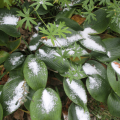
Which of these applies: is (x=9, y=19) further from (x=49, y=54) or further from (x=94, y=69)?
(x=94, y=69)

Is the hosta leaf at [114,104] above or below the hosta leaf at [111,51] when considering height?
below

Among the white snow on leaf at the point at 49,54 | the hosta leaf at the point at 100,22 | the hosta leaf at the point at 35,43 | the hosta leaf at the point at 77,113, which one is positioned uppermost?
the hosta leaf at the point at 100,22

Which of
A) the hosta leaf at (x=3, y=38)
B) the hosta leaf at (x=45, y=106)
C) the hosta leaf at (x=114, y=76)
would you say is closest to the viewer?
the hosta leaf at (x=45, y=106)

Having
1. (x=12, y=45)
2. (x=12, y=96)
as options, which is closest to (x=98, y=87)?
(x=12, y=96)

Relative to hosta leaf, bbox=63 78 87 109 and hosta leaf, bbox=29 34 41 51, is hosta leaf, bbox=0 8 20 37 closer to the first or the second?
hosta leaf, bbox=29 34 41 51

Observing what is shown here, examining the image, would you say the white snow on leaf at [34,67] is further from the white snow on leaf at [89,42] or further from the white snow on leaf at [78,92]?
the white snow on leaf at [89,42]

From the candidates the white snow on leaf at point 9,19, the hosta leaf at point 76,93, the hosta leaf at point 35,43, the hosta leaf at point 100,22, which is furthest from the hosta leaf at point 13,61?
the hosta leaf at point 100,22
